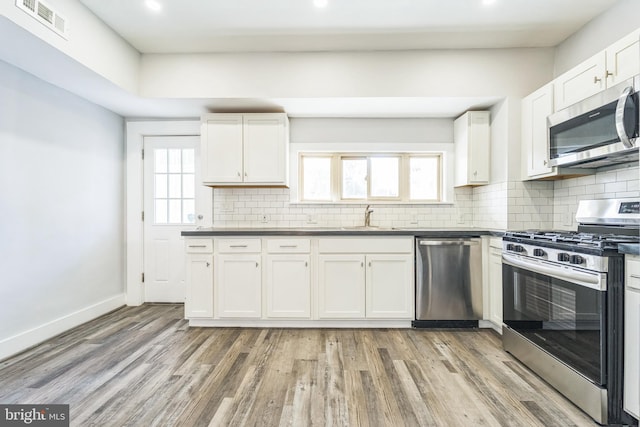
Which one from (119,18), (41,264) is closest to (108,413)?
(41,264)

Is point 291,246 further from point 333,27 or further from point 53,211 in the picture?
point 53,211

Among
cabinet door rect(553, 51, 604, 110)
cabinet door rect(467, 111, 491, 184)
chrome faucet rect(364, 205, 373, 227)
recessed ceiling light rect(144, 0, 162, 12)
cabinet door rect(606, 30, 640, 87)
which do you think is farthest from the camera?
chrome faucet rect(364, 205, 373, 227)

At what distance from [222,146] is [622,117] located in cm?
320

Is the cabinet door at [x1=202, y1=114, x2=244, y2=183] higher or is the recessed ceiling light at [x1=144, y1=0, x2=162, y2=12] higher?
the recessed ceiling light at [x1=144, y1=0, x2=162, y2=12]

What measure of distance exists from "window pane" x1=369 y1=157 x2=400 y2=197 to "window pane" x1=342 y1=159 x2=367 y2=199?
110 millimetres

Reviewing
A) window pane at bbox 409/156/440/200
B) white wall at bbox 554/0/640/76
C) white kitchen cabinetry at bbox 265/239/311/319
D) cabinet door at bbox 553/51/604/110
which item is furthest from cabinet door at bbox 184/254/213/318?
white wall at bbox 554/0/640/76

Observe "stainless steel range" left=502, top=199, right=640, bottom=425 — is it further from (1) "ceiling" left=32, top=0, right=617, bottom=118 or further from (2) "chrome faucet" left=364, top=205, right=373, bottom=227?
(1) "ceiling" left=32, top=0, right=617, bottom=118

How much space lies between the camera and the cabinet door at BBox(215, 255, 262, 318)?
3.09m

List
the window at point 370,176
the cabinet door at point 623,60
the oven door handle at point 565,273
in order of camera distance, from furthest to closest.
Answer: the window at point 370,176 < the cabinet door at point 623,60 < the oven door handle at point 565,273

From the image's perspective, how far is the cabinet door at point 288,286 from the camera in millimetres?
3088

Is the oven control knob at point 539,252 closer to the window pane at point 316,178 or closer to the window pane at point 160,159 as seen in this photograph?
the window pane at point 316,178

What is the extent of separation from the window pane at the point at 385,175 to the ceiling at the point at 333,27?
720 mm

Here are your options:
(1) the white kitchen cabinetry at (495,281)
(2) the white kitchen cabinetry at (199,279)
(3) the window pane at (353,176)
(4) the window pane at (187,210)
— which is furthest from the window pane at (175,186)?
(1) the white kitchen cabinetry at (495,281)

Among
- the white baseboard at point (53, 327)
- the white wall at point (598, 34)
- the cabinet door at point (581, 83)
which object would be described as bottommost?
the white baseboard at point (53, 327)
